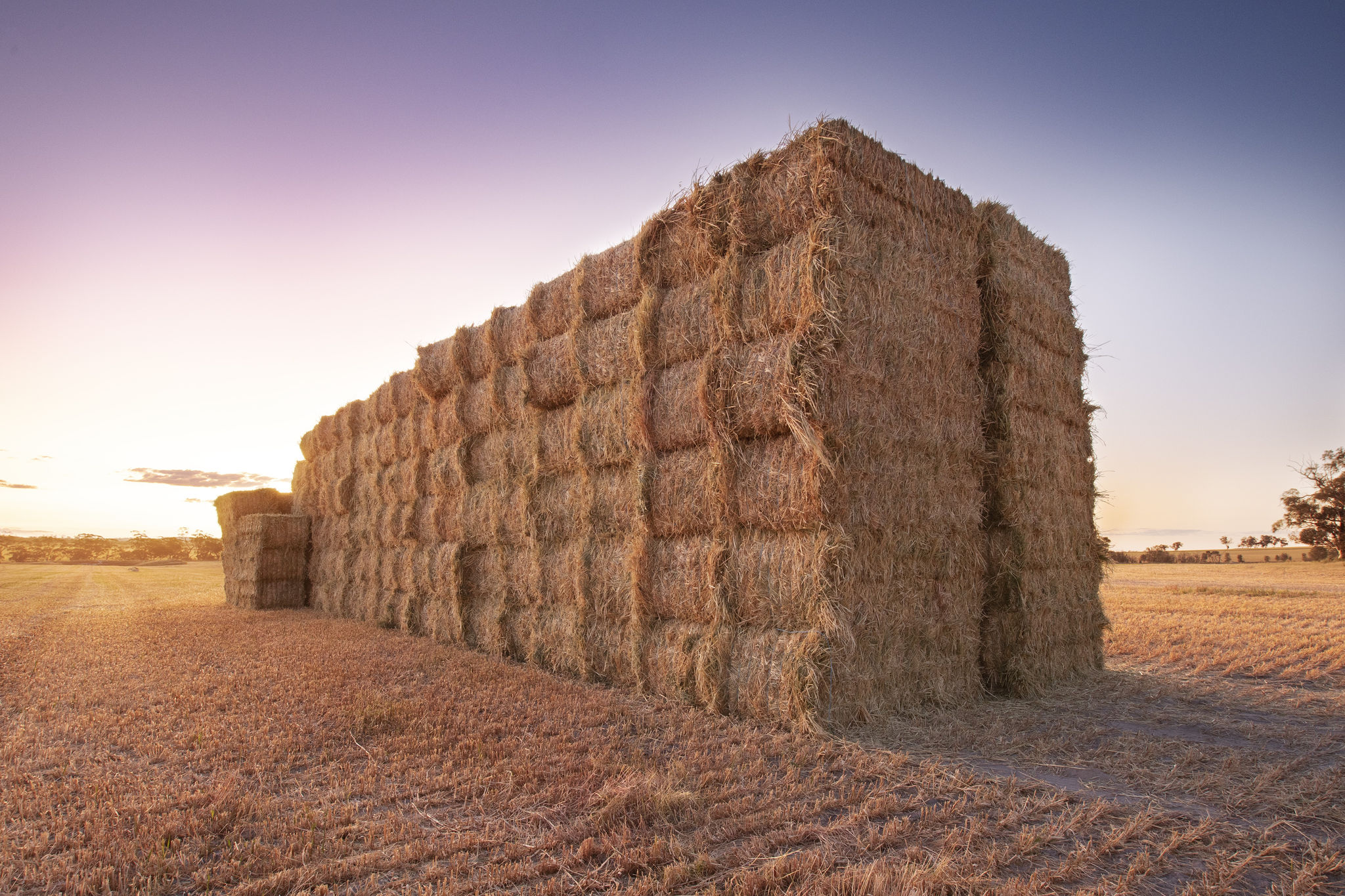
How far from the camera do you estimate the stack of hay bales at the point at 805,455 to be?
5.54 m

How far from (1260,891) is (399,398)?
12.2 meters

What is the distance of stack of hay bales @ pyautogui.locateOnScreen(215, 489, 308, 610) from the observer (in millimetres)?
15594

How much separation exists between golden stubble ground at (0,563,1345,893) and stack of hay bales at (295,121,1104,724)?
Answer: 569mm

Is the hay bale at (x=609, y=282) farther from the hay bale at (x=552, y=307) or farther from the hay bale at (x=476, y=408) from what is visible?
the hay bale at (x=476, y=408)

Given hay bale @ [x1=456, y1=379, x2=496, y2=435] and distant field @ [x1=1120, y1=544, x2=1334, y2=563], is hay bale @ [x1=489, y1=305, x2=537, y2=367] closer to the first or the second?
hay bale @ [x1=456, y1=379, x2=496, y2=435]

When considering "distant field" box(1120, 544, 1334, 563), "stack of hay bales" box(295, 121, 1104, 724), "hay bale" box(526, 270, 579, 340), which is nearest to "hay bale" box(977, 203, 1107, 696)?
"stack of hay bales" box(295, 121, 1104, 724)

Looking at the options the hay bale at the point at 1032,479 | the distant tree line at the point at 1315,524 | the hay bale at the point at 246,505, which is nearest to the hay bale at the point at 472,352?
the hay bale at the point at 1032,479

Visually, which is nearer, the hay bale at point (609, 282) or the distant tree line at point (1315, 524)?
the hay bale at point (609, 282)

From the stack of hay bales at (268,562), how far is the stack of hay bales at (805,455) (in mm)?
8731

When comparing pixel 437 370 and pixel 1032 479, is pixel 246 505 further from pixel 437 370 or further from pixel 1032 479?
pixel 1032 479

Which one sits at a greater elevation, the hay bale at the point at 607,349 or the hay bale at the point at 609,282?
the hay bale at the point at 609,282

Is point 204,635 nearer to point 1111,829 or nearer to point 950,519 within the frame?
point 950,519

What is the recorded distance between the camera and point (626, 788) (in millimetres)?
3766

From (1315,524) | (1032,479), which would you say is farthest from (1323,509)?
(1032,479)
